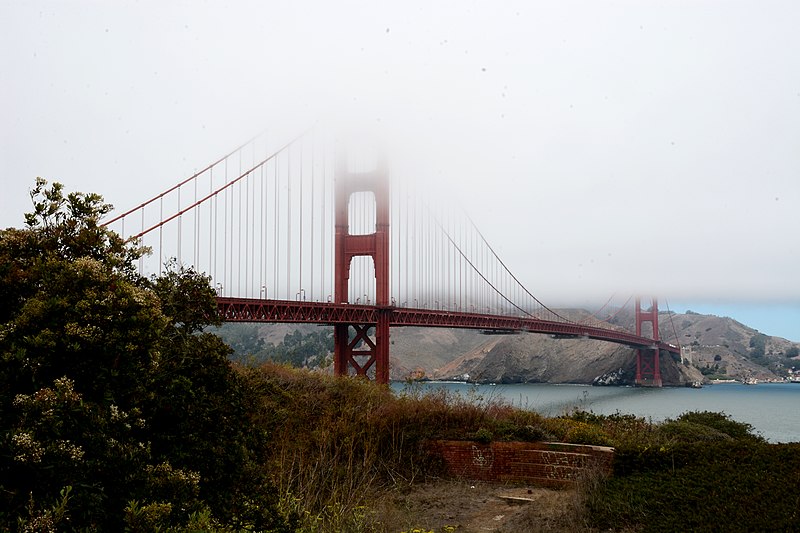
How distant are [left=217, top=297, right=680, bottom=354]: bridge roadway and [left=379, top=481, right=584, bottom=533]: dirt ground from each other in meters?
8.26

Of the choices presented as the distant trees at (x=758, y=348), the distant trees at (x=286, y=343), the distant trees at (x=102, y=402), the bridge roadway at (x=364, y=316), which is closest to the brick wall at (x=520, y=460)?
the distant trees at (x=102, y=402)

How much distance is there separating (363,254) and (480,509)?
83.1 feet

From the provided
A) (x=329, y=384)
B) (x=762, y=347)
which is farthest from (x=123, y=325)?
(x=762, y=347)

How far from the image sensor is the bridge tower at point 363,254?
3250cm

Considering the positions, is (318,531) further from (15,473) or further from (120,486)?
(15,473)

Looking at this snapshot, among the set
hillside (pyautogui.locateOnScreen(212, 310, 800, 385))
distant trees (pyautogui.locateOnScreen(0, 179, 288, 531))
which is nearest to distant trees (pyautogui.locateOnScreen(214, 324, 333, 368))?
hillside (pyautogui.locateOnScreen(212, 310, 800, 385))

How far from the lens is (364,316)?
31.8 metres

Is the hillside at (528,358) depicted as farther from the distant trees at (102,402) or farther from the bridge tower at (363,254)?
the distant trees at (102,402)

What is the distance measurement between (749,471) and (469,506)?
3.80 metres

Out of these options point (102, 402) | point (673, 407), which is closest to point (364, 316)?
point (673, 407)

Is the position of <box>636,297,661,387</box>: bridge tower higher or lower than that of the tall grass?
lower

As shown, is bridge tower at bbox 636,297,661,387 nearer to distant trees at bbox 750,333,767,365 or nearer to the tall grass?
distant trees at bbox 750,333,767,365

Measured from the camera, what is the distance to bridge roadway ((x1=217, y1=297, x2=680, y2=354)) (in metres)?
23.4

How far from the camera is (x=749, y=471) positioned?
29.8 feet
